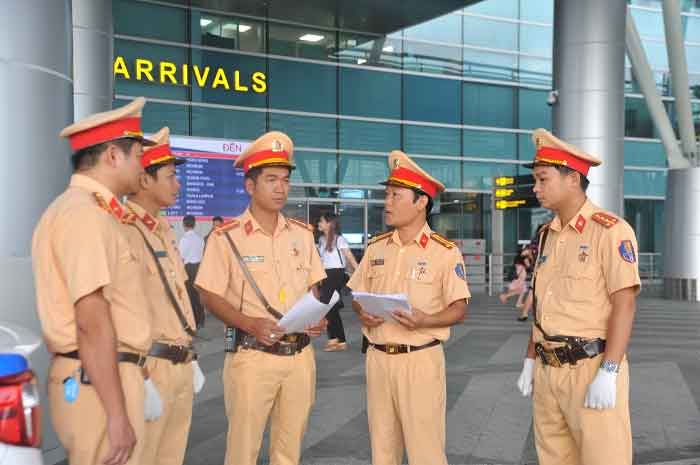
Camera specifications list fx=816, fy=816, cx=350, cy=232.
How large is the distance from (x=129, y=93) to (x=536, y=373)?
16.9 metres

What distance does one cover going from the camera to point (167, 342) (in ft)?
12.9

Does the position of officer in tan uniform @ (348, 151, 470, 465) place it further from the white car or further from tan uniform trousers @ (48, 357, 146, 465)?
the white car

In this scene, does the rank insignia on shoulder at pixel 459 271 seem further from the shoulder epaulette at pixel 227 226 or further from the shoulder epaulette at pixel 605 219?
the shoulder epaulette at pixel 227 226

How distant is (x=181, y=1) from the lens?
20.5 metres

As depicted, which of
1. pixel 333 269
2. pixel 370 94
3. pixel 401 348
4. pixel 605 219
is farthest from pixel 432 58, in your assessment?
pixel 605 219

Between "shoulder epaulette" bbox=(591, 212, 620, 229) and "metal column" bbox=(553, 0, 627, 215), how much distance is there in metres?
10.8

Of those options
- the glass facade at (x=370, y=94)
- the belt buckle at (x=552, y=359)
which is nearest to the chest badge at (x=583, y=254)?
the belt buckle at (x=552, y=359)

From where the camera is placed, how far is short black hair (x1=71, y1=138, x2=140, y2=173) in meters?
3.13

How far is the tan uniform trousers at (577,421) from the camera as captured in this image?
13.0 ft

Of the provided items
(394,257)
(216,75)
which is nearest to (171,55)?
(216,75)

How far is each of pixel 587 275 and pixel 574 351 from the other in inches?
15.3

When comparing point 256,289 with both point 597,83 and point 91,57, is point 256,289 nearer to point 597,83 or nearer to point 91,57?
point 91,57

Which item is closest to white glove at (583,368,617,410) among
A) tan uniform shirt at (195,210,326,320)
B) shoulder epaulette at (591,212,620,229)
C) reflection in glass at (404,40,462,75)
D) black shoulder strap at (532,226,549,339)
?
black shoulder strap at (532,226,549,339)

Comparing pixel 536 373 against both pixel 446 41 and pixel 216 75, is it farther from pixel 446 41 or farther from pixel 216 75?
pixel 446 41
